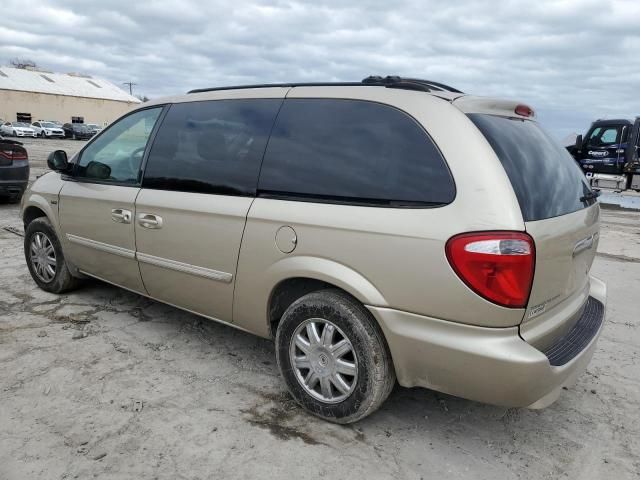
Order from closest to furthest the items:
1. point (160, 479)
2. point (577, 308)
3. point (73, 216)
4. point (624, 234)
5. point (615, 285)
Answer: point (160, 479)
point (577, 308)
point (73, 216)
point (615, 285)
point (624, 234)

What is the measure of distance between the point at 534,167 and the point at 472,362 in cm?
103

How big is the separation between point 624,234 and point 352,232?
918 centimetres

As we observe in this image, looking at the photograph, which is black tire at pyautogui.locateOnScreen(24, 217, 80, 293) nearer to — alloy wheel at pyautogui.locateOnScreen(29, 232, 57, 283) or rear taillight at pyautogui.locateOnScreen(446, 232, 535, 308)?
alloy wheel at pyautogui.locateOnScreen(29, 232, 57, 283)

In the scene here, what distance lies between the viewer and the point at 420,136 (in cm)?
246

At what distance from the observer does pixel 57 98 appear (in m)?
54.2

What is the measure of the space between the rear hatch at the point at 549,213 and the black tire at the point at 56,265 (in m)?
3.67

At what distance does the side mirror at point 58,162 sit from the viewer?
13.7ft

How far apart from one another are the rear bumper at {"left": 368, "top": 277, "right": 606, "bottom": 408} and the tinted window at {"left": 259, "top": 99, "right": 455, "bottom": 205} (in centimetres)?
58

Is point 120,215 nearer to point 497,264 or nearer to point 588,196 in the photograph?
point 497,264

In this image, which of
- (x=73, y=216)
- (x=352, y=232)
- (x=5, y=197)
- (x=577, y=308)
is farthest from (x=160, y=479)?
(x=5, y=197)

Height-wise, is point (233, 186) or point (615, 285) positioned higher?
point (233, 186)

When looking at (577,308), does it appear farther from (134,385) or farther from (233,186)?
(134,385)

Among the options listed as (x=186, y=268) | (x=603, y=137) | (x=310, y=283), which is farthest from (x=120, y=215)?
(x=603, y=137)

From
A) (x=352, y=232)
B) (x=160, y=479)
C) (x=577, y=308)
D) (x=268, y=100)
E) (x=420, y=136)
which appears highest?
(x=268, y=100)
